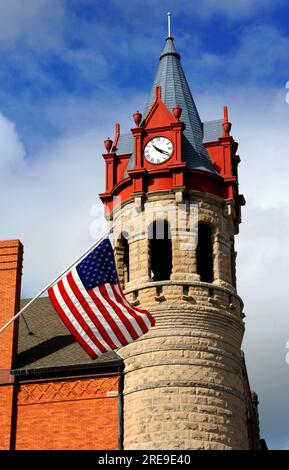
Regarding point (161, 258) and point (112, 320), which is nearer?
point (112, 320)

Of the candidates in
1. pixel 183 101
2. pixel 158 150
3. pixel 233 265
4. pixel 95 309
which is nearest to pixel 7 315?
pixel 158 150

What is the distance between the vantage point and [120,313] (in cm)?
2683

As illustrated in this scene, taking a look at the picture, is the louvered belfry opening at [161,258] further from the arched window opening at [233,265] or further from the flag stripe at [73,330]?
the flag stripe at [73,330]

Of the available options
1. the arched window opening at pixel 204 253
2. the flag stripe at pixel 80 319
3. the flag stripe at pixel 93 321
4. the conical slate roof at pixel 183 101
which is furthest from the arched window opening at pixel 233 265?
the flag stripe at pixel 80 319

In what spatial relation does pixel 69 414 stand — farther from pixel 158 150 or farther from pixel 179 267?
pixel 158 150

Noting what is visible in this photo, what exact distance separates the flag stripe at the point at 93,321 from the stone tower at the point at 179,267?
6379 millimetres

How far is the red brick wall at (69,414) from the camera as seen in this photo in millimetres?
33031

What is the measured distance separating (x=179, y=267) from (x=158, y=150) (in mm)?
4497

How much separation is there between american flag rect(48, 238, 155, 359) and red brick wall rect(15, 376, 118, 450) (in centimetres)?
710

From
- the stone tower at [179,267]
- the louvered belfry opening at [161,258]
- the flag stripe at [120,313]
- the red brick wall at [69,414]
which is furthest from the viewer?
the louvered belfry opening at [161,258]

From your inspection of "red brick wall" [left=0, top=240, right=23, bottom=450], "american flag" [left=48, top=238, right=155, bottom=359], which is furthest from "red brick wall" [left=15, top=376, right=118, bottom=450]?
"american flag" [left=48, top=238, right=155, bottom=359]

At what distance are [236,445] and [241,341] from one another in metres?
4.10

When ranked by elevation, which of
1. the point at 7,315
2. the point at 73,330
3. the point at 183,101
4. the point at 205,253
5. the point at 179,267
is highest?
the point at 183,101

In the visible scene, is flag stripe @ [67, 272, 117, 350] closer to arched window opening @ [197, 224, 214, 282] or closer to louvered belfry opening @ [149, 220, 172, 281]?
louvered belfry opening @ [149, 220, 172, 281]
